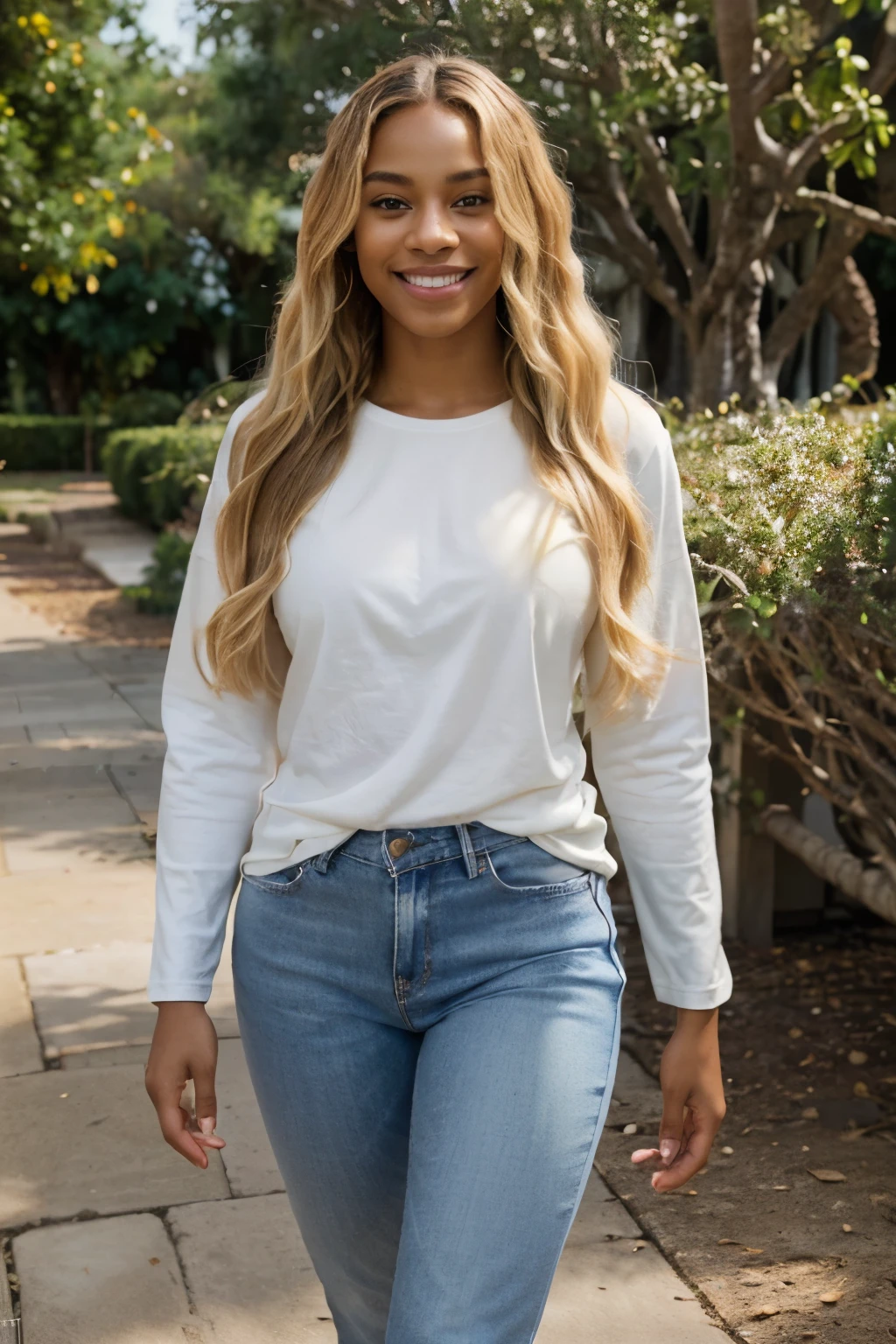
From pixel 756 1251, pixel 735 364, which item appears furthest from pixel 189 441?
pixel 756 1251

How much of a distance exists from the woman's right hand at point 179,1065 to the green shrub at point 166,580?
9771mm

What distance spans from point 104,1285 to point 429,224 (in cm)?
204

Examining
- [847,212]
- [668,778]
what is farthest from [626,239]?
[668,778]

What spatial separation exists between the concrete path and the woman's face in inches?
72.2

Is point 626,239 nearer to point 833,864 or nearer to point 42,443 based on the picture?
point 833,864

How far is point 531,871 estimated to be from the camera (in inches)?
69.4

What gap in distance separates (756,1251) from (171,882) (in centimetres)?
169

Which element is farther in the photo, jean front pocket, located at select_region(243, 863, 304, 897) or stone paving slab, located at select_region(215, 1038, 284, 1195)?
stone paving slab, located at select_region(215, 1038, 284, 1195)

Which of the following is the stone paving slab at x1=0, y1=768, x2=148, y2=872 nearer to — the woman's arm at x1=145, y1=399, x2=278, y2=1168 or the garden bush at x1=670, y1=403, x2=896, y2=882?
the garden bush at x1=670, y1=403, x2=896, y2=882

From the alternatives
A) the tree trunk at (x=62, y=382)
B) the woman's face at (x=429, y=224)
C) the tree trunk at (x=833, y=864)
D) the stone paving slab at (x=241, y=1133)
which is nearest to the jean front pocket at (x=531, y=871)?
the woman's face at (x=429, y=224)

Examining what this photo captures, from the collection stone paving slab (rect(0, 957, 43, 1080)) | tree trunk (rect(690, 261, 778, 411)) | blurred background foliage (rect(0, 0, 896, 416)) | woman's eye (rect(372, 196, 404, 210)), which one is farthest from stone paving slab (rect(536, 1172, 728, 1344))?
tree trunk (rect(690, 261, 778, 411))

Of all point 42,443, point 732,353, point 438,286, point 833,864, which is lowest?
point 42,443

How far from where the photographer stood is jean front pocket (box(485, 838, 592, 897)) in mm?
1746

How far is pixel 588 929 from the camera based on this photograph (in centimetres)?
180
